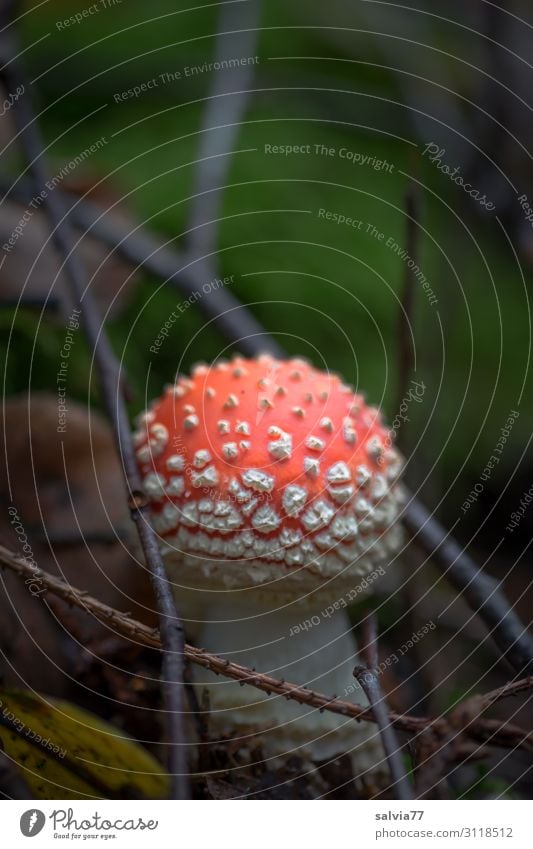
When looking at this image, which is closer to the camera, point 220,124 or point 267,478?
point 267,478

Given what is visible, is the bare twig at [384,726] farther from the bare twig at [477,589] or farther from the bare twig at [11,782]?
the bare twig at [11,782]

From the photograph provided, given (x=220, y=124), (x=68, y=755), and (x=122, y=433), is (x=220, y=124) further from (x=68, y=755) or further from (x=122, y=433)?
(x=68, y=755)

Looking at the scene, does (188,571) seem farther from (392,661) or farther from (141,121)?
(141,121)

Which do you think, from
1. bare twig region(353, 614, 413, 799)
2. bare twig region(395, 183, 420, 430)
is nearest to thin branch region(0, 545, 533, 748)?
bare twig region(353, 614, 413, 799)

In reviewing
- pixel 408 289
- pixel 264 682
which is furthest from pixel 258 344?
pixel 264 682

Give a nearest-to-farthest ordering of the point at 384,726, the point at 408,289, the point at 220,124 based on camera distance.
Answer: the point at 384,726 → the point at 408,289 → the point at 220,124
